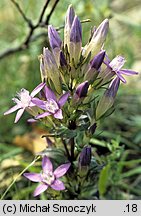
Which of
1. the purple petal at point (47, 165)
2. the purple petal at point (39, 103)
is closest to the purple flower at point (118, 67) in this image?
the purple petal at point (39, 103)

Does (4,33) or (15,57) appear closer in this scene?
(15,57)

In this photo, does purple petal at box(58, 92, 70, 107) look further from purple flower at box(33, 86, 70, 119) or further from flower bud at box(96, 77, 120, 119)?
flower bud at box(96, 77, 120, 119)

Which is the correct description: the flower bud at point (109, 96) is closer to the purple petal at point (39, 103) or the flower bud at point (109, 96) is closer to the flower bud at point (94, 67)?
the flower bud at point (94, 67)

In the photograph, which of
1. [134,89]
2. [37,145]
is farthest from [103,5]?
[37,145]

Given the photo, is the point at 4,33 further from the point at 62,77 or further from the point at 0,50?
the point at 62,77

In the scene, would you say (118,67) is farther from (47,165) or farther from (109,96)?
(47,165)
